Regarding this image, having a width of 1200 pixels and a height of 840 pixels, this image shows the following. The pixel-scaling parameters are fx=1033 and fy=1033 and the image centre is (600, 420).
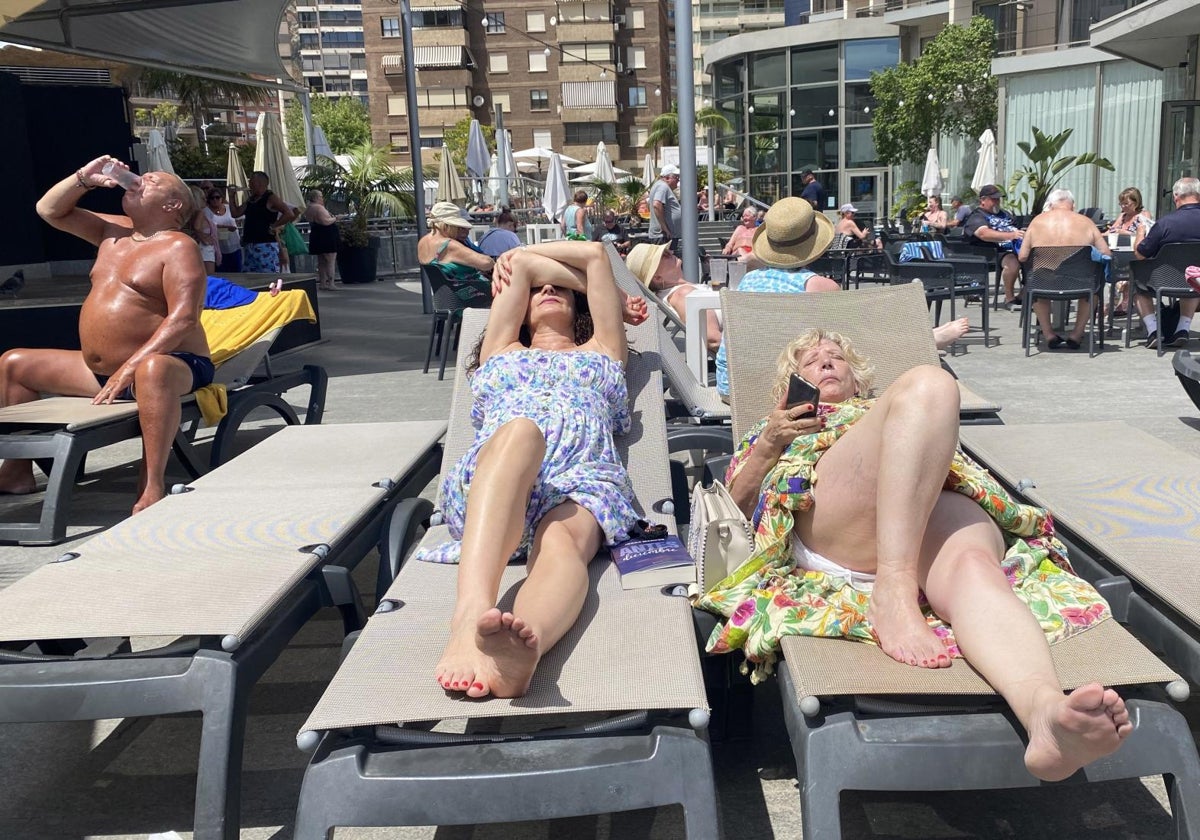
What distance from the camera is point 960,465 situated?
2.54 meters

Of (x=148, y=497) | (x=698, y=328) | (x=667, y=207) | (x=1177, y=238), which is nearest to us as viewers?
(x=148, y=497)

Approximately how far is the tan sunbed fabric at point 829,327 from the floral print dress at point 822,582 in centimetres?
83

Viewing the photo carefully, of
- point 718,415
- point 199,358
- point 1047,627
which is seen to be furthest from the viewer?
point 199,358

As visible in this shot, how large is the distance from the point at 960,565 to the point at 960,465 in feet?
1.16

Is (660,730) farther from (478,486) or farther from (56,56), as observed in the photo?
(56,56)

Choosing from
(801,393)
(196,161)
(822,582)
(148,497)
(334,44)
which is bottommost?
(148,497)

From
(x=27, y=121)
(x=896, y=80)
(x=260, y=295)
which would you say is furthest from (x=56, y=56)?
(x=896, y=80)

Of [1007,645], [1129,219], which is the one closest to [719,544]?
[1007,645]

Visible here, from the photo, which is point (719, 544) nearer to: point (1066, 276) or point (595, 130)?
point (1066, 276)

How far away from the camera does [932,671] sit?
2.05 metres

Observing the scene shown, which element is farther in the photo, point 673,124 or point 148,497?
point 673,124

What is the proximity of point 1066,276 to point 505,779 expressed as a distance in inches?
293

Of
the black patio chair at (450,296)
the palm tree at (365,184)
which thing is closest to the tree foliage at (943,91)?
the palm tree at (365,184)

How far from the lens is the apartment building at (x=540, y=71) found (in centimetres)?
5531
